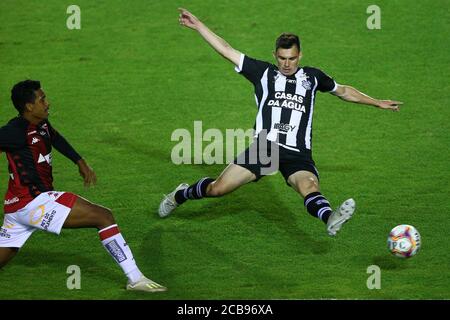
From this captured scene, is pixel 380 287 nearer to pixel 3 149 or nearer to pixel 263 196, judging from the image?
pixel 263 196

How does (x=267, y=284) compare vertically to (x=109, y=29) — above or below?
below

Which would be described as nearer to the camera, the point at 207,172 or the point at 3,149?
the point at 3,149

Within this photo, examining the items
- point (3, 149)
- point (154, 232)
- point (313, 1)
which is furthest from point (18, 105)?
point (313, 1)

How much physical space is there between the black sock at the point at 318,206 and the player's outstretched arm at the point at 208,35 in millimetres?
1883

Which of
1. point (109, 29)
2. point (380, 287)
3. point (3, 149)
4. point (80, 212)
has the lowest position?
point (380, 287)

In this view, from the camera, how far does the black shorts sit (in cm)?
1075

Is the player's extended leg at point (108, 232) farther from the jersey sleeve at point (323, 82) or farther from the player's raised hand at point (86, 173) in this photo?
the jersey sleeve at point (323, 82)

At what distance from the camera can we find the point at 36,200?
31.4ft

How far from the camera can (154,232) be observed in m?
11.6

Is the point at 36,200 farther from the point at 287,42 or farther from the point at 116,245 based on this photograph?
the point at 287,42

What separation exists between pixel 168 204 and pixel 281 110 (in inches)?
73.7

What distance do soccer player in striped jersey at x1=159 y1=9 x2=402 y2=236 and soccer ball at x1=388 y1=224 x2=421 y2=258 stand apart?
1.05 metres

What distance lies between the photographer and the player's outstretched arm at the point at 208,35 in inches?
421

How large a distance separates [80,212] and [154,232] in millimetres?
2138
